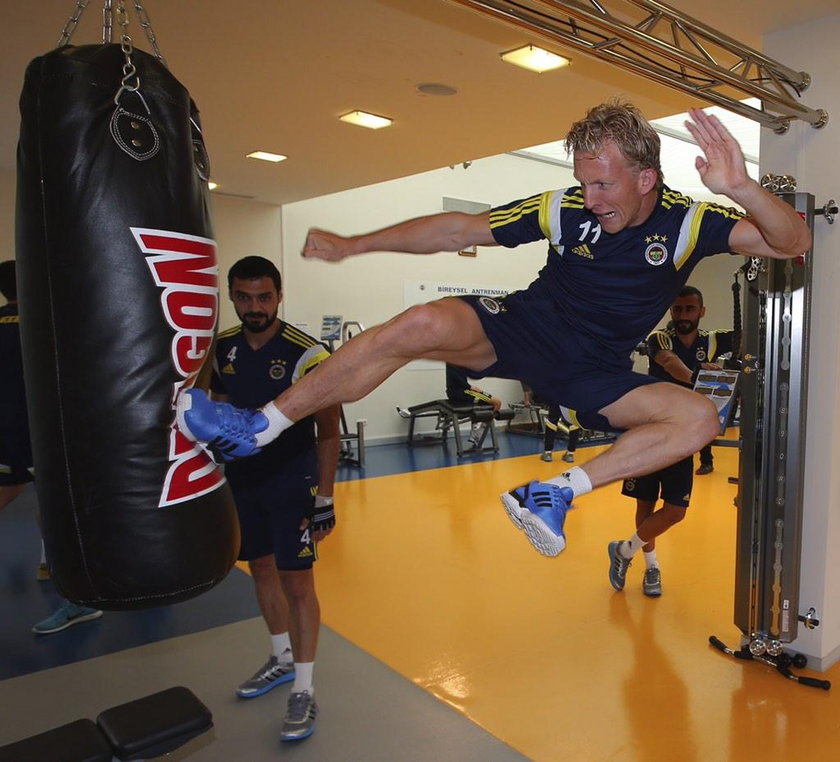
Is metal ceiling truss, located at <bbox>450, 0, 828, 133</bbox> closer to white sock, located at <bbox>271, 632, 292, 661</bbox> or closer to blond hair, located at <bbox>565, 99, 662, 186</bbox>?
blond hair, located at <bbox>565, 99, 662, 186</bbox>

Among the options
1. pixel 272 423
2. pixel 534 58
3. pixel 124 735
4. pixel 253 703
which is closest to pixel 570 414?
pixel 272 423

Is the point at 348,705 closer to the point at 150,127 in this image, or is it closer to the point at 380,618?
the point at 380,618

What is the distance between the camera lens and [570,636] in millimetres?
3768

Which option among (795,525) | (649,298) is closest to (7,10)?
(649,298)

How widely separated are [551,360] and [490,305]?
0.87ft

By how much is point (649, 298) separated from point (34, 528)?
531 cm

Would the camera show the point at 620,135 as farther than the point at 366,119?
No

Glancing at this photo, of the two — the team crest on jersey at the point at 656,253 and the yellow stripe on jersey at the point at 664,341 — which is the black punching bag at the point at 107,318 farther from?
the yellow stripe on jersey at the point at 664,341

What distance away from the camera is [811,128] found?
10.8 feet

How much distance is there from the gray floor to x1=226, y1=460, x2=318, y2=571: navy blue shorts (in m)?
0.66

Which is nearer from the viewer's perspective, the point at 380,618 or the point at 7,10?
the point at 7,10

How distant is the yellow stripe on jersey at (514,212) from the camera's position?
2.38m

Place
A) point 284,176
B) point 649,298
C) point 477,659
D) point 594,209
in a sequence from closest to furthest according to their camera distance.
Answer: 1. point 594,209
2. point 649,298
3. point 477,659
4. point 284,176

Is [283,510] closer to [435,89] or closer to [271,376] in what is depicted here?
[271,376]
